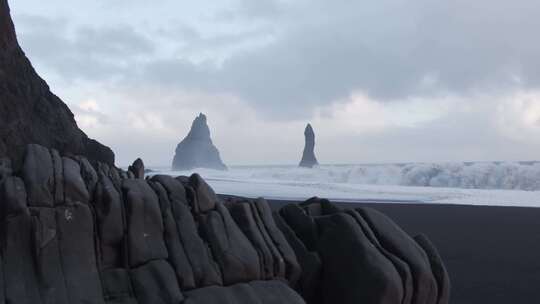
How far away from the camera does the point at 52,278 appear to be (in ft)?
13.6

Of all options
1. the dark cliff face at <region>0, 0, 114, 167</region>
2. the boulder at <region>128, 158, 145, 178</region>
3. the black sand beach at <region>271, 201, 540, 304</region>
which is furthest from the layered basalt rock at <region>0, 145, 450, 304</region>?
the dark cliff face at <region>0, 0, 114, 167</region>

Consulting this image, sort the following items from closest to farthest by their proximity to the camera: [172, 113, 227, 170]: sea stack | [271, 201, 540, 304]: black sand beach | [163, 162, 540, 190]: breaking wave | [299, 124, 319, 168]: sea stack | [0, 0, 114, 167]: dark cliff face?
[271, 201, 540, 304]: black sand beach < [0, 0, 114, 167]: dark cliff face < [163, 162, 540, 190]: breaking wave < [299, 124, 319, 168]: sea stack < [172, 113, 227, 170]: sea stack

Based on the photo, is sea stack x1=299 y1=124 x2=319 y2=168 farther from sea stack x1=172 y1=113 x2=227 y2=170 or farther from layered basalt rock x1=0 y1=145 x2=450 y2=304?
layered basalt rock x1=0 y1=145 x2=450 y2=304

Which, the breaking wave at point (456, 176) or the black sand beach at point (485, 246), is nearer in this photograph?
the black sand beach at point (485, 246)

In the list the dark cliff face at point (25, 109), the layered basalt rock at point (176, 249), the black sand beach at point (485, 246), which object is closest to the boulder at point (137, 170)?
the dark cliff face at point (25, 109)

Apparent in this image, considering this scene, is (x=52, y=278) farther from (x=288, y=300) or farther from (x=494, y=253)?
(x=494, y=253)

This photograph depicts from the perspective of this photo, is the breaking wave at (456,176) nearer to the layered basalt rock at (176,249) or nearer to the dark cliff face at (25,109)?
the dark cliff face at (25,109)

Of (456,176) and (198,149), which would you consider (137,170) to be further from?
(198,149)

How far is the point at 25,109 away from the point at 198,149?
250 feet

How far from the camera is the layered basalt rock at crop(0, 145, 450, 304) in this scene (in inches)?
167

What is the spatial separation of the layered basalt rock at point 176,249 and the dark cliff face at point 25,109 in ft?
22.2

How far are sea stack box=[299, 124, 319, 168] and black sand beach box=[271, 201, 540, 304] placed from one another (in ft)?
181

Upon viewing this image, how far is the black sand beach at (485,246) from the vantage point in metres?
7.32

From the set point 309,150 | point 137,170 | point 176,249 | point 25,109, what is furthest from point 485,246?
point 309,150
